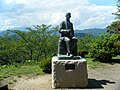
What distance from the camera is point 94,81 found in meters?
11.4

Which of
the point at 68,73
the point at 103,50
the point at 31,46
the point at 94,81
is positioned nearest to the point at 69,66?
the point at 68,73

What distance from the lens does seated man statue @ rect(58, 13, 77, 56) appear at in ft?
35.7

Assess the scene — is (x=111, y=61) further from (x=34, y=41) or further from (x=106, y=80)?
(x=34, y=41)

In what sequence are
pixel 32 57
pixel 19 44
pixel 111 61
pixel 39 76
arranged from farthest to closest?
pixel 32 57 → pixel 19 44 → pixel 111 61 → pixel 39 76

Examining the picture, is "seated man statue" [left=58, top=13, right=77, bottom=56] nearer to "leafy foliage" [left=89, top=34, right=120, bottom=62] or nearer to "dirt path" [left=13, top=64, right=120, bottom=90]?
"dirt path" [left=13, top=64, right=120, bottom=90]

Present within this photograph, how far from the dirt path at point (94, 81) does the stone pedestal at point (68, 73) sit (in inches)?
15.3

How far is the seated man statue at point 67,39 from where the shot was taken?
428 inches

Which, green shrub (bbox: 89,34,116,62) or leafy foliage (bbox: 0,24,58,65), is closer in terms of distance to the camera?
green shrub (bbox: 89,34,116,62)

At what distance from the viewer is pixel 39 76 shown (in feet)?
40.8

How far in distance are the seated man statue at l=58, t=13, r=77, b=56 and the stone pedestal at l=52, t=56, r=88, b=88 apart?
632 millimetres

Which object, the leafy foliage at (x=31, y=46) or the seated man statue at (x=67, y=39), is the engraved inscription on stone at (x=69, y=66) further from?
the leafy foliage at (x=31, y=46)

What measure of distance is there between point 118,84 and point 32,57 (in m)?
19.8

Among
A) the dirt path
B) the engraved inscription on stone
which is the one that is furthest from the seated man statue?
the dirt path

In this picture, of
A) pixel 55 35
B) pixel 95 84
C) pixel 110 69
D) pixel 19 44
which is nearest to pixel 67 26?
pixel 95 84
